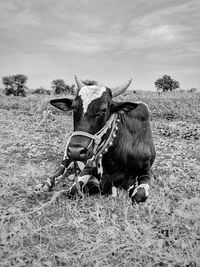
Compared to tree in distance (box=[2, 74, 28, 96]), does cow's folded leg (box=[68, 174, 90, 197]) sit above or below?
below

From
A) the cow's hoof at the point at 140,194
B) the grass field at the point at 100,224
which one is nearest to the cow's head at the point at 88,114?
the grass field at the point at 100,224

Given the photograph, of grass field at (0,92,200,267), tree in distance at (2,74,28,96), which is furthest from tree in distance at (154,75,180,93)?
grass field at (0,92,200,267)

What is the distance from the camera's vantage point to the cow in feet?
11.3

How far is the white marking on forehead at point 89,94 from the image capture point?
136 inches

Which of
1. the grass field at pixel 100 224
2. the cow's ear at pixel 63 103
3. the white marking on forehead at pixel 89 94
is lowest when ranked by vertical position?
the grass field at pixel 100 224

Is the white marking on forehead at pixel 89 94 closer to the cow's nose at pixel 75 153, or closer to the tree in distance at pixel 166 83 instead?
the cow's nose at pixel 75 153

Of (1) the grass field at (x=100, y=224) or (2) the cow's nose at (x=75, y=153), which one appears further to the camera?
(2) the cow's nose at (x=75, y=153)

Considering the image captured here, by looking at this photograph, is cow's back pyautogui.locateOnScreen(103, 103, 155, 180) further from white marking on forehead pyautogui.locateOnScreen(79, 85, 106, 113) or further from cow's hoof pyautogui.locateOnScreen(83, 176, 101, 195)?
white marking on forehead pyautogui.locateOnScreen(79, 85, 106, 113)

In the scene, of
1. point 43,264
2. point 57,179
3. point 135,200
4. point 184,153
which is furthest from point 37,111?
point 43,264

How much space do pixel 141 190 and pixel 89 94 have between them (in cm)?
141

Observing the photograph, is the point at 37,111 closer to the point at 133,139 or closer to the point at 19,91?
the point at 133,139

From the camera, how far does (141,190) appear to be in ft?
12.6

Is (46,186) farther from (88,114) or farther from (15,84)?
(15,84)

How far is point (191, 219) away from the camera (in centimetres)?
319
